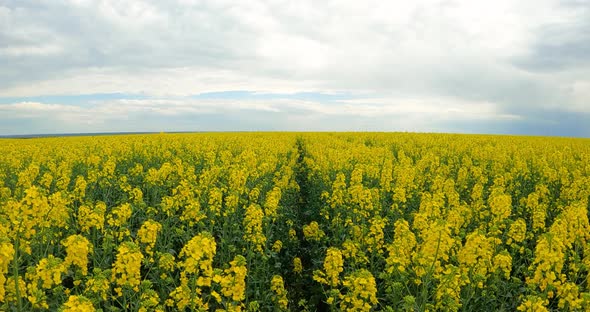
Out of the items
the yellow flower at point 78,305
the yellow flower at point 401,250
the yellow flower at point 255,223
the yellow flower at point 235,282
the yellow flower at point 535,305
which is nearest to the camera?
the yellow flower at point 78,305

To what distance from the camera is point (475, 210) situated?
8.45 meters

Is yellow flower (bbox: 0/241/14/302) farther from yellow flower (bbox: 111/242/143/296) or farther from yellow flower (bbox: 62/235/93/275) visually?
yellow flower (bbox: 111/242/143/296)

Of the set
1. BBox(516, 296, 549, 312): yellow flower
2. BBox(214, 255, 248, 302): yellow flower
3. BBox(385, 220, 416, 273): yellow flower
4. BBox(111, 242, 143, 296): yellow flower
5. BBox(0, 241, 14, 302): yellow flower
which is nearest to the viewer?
BBox(0, 241, 14, 302): yellow flower

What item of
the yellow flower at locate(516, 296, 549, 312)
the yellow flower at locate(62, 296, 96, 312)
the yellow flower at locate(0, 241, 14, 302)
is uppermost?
the yellow flower at locate(0, 241, 14, 302)

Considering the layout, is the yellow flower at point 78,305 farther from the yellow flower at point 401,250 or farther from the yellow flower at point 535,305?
the yellow flower at point 535,305

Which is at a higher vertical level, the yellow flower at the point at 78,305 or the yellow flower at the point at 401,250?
the yellow flower at the point at 78,305

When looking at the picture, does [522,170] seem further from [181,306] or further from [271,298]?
[181,306]

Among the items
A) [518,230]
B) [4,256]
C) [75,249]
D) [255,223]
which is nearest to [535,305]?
[518,230]

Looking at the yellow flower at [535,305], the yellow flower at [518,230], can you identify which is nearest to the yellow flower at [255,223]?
the yellow flower at [535,305]

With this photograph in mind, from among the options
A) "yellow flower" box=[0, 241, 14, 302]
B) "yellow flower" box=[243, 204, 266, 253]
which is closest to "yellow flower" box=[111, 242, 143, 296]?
"yellow flower" box=[0, 241, 14, 302]

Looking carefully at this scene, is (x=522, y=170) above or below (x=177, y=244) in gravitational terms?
above

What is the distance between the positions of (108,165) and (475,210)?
8.51 meters

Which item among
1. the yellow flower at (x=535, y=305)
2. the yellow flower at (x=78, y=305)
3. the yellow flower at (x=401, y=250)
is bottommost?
the yellow flower at (x=535, y=305)

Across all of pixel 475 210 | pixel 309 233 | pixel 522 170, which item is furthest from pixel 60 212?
pixel 522 170
